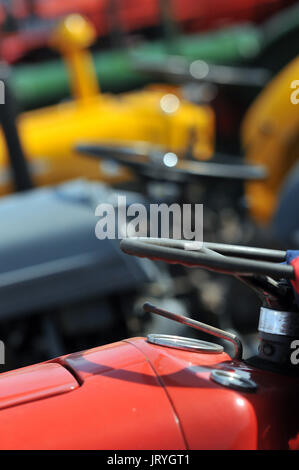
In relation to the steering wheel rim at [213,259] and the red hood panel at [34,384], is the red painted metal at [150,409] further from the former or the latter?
the steering wheel rim at [213,259]

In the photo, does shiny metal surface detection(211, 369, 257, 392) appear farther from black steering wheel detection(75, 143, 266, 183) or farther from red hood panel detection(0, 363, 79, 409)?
black steering wheel detection(75, 143, 266, 183)

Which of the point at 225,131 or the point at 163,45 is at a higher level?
the point at 163,45

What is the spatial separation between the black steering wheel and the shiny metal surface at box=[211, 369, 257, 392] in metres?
1.11

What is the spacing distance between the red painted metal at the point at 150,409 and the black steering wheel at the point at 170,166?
1.09m

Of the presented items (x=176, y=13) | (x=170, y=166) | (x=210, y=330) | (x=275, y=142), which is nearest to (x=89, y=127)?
(x=275, y=142)

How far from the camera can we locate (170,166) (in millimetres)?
2104

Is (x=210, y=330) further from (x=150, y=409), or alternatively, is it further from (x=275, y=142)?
(x=275, y=142)

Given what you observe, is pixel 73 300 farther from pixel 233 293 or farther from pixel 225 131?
pixel 225 131

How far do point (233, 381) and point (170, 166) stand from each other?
1.31 meters

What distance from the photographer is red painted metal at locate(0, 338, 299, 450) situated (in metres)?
0.81
